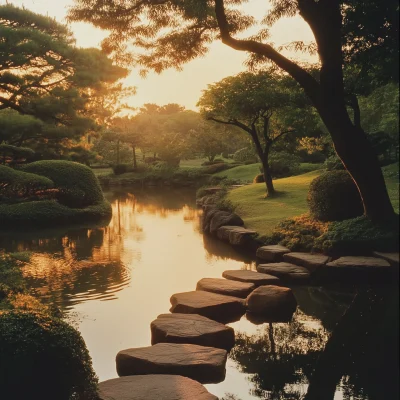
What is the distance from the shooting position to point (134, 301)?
23.9 feet

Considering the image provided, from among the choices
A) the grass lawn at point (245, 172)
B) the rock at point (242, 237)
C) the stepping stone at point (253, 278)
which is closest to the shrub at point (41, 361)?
the stepping stone at point (253, 278)

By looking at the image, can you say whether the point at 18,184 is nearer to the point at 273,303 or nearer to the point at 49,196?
the point at 49,196

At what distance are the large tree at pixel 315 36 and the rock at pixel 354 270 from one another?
2.44 m

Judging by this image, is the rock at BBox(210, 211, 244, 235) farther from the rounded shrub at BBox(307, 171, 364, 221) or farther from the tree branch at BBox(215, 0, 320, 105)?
the tree branch at BBox(215, 0, 320, 105)

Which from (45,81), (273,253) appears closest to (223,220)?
(273,253)

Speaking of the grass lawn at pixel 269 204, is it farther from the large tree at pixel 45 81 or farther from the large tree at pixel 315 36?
the large tree at pixel 45 81

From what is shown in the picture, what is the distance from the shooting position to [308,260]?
8.52 metres

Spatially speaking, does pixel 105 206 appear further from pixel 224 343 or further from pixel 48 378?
pixel 48 378

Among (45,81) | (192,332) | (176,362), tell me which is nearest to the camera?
(176,362)

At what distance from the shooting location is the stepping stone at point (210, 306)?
636 centimetres

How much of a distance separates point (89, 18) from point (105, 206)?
1141 cm

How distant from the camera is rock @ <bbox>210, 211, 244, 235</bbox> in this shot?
1330cm

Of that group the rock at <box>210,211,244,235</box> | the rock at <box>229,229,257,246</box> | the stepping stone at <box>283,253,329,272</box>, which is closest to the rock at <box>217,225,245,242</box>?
the rock at <box>210,211,244,235</box>

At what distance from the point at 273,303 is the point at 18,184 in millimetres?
13083
